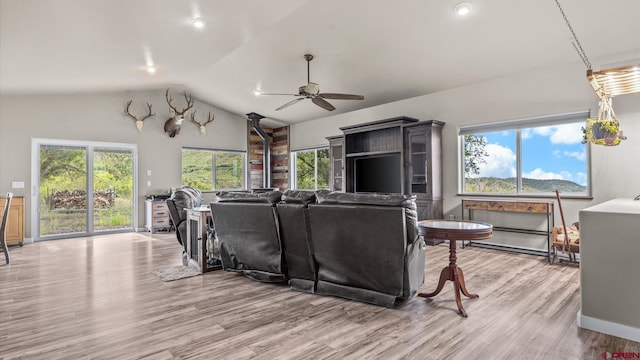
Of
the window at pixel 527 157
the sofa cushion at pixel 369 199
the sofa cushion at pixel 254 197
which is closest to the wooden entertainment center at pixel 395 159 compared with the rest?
the window at pixel 527 157

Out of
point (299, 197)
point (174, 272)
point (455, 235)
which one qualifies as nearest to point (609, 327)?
point (455, 235)

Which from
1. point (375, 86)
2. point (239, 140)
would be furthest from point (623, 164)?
point (239, 140)

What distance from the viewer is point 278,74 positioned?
A: 6500 millimetres

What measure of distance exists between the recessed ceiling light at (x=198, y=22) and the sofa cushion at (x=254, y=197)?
218cm

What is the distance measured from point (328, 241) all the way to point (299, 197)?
531mm

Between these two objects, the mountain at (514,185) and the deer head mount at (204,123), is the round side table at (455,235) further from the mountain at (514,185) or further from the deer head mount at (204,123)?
the deer head mount at (204,123)

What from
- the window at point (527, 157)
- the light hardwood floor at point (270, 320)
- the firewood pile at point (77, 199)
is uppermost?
the window at point (527, 157)

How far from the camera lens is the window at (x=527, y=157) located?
16.0 feet

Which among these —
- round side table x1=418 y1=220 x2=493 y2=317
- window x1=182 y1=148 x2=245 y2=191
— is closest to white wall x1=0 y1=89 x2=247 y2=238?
window x1=182 y1=148 x2=245 y2=191

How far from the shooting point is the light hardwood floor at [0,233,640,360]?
7.19ft

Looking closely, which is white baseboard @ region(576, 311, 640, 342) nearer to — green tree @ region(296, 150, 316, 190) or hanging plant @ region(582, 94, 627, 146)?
hanging plant @ region(582, 94, 627, 146)

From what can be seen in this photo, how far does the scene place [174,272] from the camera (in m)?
4.14

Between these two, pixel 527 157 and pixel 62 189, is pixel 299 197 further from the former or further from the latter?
pixel 62 189

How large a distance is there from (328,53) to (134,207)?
5.74m
